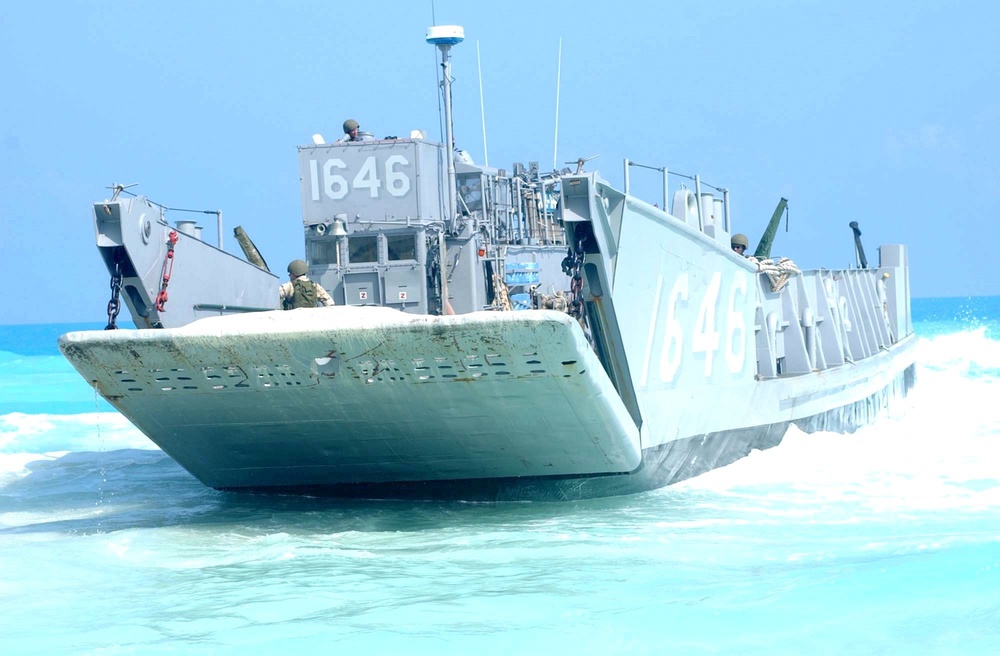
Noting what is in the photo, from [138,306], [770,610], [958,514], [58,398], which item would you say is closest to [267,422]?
[138,306]

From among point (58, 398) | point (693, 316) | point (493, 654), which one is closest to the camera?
point (493, 654)

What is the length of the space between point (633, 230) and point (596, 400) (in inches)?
52.0

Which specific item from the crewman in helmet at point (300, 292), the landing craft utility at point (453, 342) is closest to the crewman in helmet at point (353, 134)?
the landing craft utility at point (453, 342)

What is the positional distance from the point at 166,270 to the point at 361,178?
8.06 feet

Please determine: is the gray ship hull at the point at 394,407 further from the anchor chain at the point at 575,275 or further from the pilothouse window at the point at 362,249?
the pilothouse window at the point at 362,249

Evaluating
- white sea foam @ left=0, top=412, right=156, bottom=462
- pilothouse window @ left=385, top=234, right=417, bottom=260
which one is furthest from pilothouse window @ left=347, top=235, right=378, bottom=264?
white sea foam @ left=0, top=412, right=156, bottom=462

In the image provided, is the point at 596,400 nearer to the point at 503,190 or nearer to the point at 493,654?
the point at 493,654

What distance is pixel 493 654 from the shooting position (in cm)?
664

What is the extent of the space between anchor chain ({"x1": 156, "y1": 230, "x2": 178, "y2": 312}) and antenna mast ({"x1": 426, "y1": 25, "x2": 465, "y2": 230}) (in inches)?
114

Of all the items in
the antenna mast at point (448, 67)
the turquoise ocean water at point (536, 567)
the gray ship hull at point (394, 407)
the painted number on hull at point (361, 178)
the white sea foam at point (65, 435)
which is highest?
the antenna mast at point (448, 67)

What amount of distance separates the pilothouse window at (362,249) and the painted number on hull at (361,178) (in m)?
0.40

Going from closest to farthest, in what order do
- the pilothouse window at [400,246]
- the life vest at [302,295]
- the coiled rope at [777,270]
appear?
1. the life vest at [302,295]
2. the pilothouse window at [400,246]
3. the coiled rope at [777,270]

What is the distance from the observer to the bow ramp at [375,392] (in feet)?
27.5

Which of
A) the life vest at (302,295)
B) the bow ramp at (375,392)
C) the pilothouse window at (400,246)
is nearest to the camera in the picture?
the bow ramp at (375,392)
